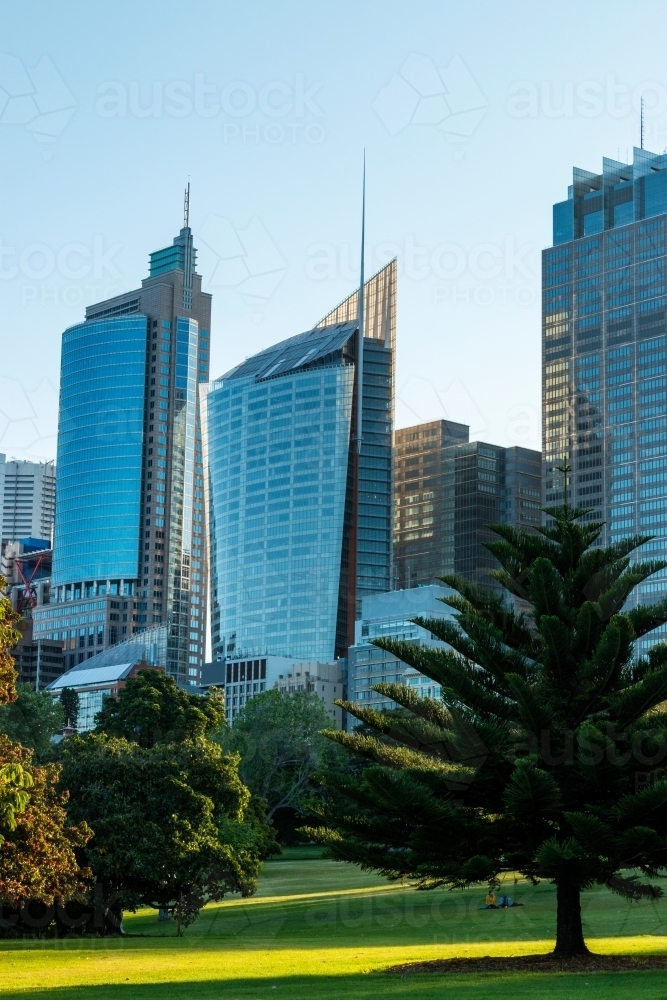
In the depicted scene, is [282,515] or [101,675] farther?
[282,515]

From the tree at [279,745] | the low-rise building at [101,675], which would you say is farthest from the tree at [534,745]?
the low-rise building at [101,675]

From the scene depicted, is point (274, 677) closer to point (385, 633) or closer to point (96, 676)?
point (385, 633)

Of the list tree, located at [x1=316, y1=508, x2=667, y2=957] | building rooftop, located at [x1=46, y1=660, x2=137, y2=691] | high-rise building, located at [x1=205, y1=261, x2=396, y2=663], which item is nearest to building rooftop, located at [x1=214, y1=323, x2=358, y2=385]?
high-rise building, located at [x1=205, y1=261, x2=396, y2=663]

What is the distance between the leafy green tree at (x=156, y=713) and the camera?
59.2m

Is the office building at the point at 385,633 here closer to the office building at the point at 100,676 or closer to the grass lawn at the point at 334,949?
the office building at the point at 100,676

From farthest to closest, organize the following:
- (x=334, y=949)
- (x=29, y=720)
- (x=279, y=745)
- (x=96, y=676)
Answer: (x=96, y=676)
(x=279, y=745)
(x=29, y=720)
(x=334, y=949)

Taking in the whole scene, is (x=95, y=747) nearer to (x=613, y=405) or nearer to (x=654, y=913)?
(x=654, y=913)

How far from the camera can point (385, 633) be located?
165 m

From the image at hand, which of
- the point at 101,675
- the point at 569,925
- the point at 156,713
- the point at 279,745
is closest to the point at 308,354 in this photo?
the point at 101,675

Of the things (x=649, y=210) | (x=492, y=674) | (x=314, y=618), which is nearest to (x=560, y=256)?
(x=649, y=210)

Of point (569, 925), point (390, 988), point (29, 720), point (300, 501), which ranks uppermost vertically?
point (300, 501)

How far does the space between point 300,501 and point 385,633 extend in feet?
98.4

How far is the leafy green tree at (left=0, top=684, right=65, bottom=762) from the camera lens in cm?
7562

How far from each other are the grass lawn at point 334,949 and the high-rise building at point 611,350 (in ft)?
409
